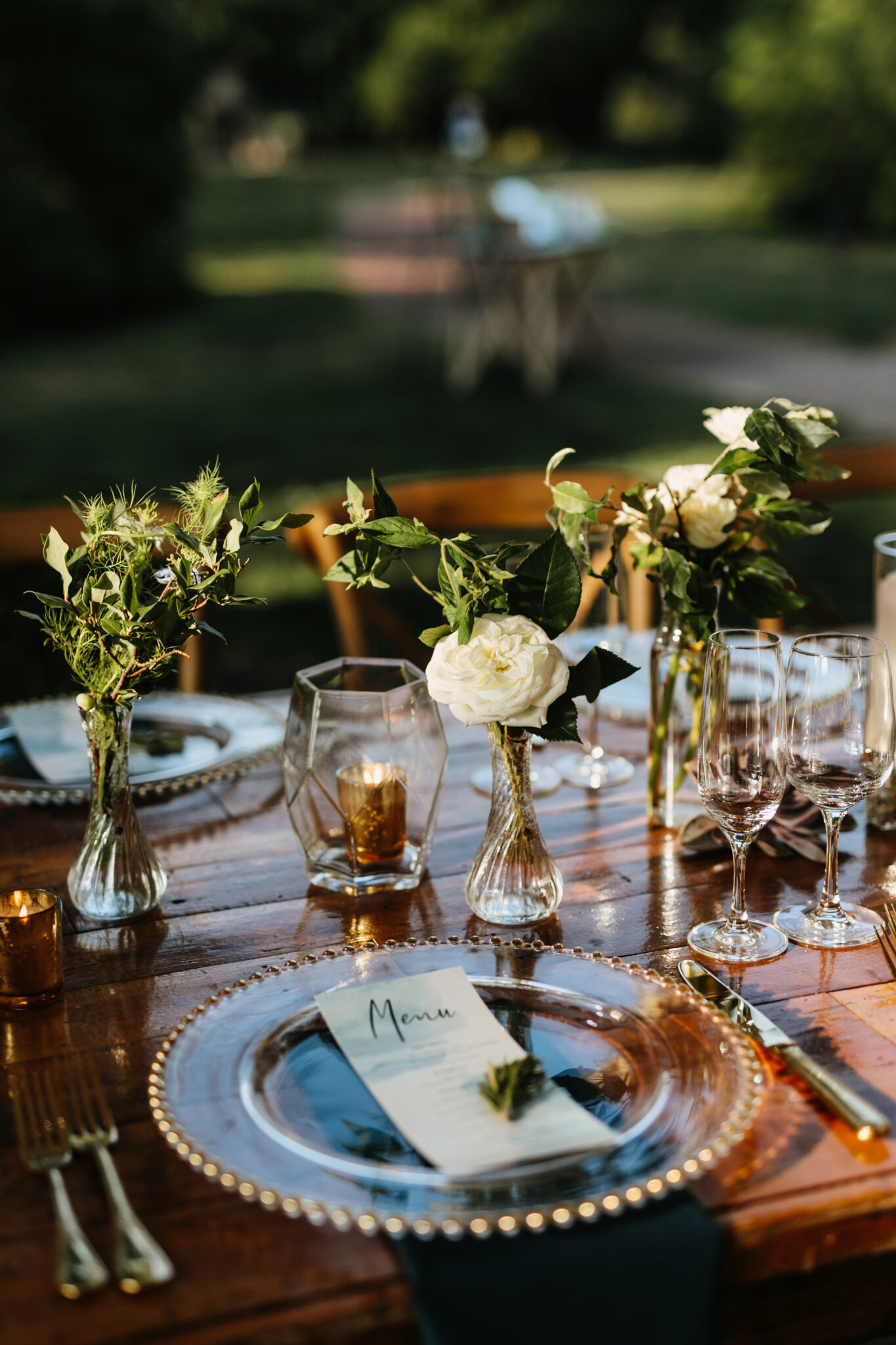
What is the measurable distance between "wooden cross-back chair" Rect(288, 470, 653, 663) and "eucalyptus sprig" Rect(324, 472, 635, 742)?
0.94m

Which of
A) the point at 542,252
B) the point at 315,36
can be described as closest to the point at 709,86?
the point at 315,36

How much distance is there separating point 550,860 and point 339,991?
0.22 metres

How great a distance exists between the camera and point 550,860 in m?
1.08

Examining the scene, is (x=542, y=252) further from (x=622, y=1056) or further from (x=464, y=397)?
(x=622, y=1056)

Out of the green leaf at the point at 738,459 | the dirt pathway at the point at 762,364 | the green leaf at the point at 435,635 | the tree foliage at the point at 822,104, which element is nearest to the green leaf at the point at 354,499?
the green leaf at the point at 435,635

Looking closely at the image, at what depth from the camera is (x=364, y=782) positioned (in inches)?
44.6

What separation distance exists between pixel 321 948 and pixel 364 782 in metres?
0.16

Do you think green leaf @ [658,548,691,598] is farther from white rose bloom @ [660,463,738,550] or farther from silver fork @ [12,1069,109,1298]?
silver fork @ [12,1069,109,1298]

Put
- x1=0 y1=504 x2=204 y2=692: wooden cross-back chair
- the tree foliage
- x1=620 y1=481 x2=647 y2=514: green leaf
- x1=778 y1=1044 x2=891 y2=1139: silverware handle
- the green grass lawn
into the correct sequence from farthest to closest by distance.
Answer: the tree foliage
the green grass lawn
x1=0 y1=504 x2=204 y2=692: wooden cross-back chair
x1=620 y1=481 x2=647 y2=514: green leaf
x1=778 y1=1044 x2=891 y2=1139: silverware handle

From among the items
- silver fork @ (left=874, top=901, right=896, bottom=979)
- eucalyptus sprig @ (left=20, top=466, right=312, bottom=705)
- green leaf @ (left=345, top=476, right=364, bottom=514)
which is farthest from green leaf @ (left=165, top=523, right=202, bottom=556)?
silver fork @ (left=874, top=901, right=896, bottom=979)

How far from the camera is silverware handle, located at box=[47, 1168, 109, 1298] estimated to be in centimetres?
67

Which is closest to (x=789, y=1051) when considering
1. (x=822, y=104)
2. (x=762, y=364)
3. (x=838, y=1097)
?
(x=838, y=1097)

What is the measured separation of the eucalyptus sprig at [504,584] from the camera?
970 millimetres

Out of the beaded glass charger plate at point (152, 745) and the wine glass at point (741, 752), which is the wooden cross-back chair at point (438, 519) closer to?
the beaded glass charger plate at point (152, 745)
